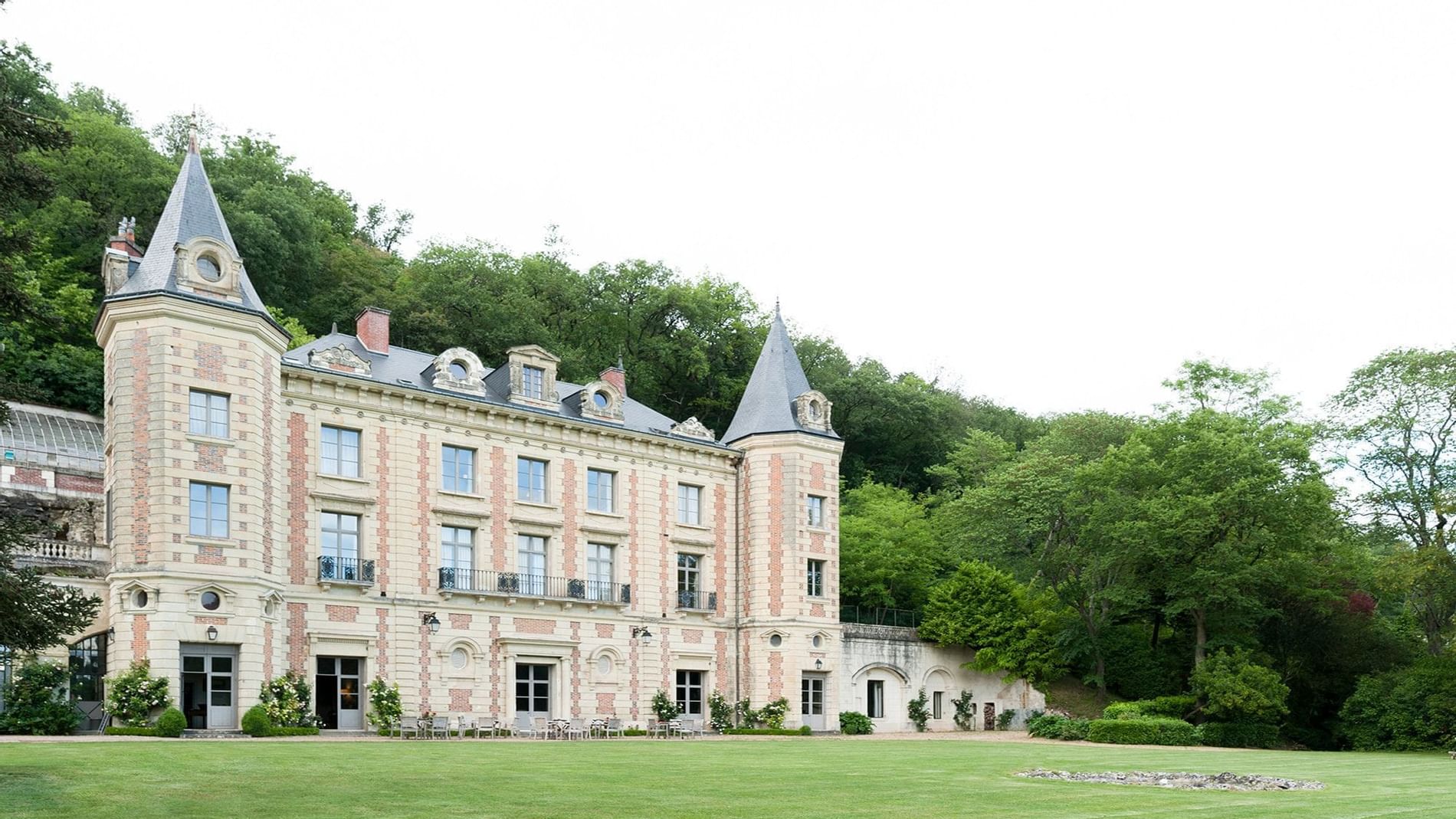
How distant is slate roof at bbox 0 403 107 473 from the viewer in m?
37.3

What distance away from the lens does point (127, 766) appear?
17531 mm

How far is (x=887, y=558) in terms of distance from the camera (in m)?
48.3

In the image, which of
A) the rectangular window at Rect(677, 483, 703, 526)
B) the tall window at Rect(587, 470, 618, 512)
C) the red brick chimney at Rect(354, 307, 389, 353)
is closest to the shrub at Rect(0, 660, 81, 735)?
the red brick chimney at Rect(354, 307, 389, 353)

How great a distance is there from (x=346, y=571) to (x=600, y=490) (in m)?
8.47

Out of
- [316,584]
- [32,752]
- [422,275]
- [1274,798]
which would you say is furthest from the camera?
[422,275]

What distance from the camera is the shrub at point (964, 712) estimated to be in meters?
45.5

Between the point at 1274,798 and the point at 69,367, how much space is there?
1470 inches

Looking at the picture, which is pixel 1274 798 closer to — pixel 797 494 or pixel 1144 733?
pixel 1144 733

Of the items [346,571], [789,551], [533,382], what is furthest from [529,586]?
[789,551]

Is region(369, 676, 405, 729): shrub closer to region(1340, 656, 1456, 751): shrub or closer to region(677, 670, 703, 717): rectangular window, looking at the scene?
region(677, 670, 703, 717): rectangular window

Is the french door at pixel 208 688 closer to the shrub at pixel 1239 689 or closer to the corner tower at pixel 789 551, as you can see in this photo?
the corner tower at pixel 789 551

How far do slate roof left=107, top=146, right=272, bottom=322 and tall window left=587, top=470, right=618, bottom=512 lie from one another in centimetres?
1099

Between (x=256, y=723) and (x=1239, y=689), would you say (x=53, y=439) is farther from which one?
(x=1239, y=689)

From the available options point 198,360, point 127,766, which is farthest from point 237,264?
point 127,766
